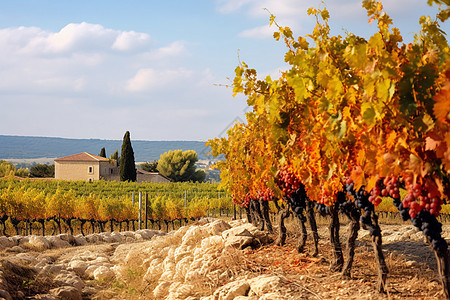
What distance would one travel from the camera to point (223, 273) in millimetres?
5781

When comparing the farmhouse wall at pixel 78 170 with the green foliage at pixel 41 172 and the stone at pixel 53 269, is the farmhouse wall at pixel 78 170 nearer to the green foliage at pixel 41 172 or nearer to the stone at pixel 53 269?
the green foliage at pixel 41 172

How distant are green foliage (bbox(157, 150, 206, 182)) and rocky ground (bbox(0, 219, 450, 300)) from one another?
5762 cm

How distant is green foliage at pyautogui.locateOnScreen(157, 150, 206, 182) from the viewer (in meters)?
68.1

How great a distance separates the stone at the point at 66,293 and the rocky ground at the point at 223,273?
0.01m

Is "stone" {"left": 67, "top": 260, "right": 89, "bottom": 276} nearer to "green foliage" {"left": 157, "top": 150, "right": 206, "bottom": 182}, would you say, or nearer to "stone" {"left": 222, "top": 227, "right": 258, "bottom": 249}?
"stone" {"left": 222, "top": 227, "right": 258, "bottom": 249}

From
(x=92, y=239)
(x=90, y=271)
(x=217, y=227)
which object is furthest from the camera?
(x=92, y=239)

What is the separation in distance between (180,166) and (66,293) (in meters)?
61.5

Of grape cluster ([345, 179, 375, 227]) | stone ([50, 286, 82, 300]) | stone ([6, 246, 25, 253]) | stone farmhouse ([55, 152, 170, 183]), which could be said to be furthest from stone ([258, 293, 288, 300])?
stone farmhouse ([55, 152, 170, 183])

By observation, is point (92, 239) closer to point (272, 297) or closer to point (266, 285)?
point (266, 285)

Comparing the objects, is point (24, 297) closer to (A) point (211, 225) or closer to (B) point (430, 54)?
(A) point (211, 225)

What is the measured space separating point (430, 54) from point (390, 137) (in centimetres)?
68

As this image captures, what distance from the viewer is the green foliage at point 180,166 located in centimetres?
6812

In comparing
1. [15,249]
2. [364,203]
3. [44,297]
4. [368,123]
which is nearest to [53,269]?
[44,297]

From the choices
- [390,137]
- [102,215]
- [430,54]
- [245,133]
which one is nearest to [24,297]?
[245,133]
